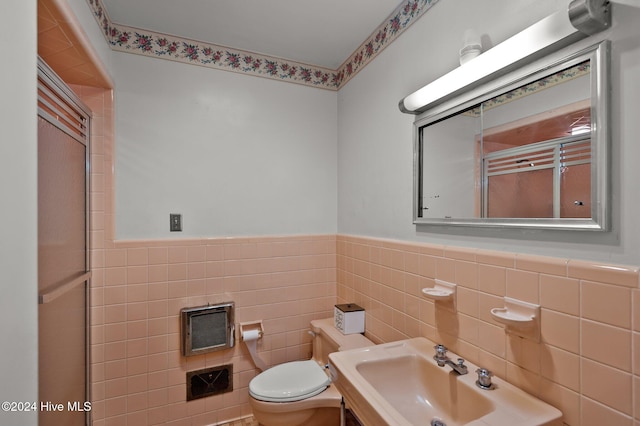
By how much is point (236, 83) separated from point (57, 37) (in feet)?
3.16

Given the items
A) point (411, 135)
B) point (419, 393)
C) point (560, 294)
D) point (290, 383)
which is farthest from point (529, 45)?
point (290, 383)

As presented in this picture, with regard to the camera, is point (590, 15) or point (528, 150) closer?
point (590, 15)

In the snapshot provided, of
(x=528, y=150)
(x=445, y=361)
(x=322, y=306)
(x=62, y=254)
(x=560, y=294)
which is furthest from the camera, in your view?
(x=322, y=306)

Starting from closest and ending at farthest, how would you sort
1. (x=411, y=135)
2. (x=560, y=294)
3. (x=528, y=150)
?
(x=560, y=294) → (x=528, y=150) → (x=411, y=135)

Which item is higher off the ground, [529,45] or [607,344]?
[529,45]

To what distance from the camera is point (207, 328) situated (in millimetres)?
1852

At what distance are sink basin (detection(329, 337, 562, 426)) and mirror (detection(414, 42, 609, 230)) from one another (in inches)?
21.8

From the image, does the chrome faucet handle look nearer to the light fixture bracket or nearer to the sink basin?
the sink basin

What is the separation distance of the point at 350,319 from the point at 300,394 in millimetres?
500

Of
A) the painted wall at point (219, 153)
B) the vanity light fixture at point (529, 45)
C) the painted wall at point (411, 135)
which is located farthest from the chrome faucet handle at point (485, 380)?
the painted wall at point (219, 153)

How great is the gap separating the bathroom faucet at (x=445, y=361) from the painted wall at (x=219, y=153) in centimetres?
122

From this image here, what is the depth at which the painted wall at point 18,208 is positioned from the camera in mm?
661

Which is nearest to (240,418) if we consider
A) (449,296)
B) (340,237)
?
(340,237)

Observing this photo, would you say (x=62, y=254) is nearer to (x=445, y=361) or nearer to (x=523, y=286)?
(x=445, y=361)
